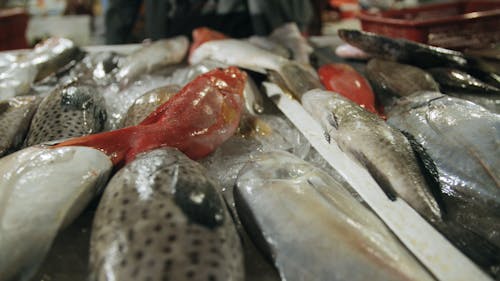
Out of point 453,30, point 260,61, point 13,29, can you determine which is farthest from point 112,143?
point 13,29

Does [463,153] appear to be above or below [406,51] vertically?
below

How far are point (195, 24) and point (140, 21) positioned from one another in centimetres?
251

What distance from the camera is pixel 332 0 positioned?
8211 mm

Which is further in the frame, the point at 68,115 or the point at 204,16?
the point at 204,16

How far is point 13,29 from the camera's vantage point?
4.39 meters

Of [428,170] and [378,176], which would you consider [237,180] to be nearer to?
[378,176]

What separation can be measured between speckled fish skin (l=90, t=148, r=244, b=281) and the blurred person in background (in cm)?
324

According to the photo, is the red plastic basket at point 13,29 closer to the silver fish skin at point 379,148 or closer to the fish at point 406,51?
the fish at point 406,51

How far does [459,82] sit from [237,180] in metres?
1.68

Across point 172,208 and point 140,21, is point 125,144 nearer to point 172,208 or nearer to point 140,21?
point 172,208

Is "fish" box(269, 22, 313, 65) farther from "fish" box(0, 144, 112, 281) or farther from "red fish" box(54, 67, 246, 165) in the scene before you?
"fish" box(0, 144, 112, 281)

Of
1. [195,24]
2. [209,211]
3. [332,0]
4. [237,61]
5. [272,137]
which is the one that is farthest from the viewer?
[332,0]

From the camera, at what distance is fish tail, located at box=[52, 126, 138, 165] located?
1.47m

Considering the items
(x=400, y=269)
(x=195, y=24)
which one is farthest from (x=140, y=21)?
(x=400, y=269)
